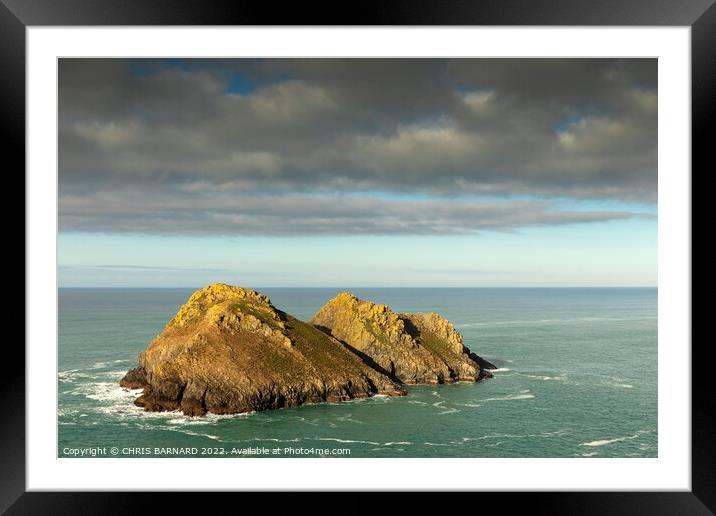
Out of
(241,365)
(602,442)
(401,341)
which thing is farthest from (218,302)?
(602,442)

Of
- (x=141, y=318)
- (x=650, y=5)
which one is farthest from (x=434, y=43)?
(x=141, y=318)

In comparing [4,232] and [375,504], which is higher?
[4,232]

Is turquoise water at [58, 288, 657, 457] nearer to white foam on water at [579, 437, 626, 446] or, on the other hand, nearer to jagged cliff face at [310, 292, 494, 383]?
white foam on water at [579, 437, 626, 446]

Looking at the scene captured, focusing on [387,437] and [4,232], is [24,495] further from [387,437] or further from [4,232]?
[387,437]

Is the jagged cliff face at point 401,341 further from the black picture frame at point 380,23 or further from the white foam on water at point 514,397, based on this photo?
the black picture frame at point 380,23

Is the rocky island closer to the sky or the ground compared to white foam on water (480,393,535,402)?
closer to the sky

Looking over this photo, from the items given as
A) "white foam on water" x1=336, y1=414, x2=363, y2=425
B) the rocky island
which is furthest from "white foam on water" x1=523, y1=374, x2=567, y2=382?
"white foam on water" x1=336, y1=414, x2=363, y2=425

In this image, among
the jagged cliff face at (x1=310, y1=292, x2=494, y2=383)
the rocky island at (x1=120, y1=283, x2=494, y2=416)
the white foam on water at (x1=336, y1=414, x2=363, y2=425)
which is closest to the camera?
the white foam on water at (x1=336, y1=414, x2=363, y2=425)

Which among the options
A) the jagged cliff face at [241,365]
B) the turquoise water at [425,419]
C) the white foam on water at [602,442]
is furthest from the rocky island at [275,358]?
the white foam on water at [602,442]
